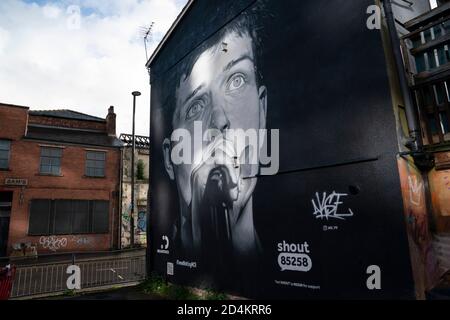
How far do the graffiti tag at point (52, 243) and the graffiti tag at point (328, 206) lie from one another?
2052cm

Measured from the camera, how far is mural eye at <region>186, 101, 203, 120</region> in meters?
10.1

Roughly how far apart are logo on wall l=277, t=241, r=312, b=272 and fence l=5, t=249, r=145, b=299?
7232mm

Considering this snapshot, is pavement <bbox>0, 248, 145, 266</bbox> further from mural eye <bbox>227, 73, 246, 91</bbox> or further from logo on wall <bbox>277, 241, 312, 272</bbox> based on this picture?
A: logo on wall <bbox>277, 241, 312, 272</bbox>

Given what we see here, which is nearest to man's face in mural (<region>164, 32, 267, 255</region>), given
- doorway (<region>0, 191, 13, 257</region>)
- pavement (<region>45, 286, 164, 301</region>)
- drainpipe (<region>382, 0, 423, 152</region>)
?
pavement (<region>45, 286, 164, 301</region>)

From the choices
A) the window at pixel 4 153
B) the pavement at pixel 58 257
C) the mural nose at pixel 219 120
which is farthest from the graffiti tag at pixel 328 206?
the window at pixel 4 153

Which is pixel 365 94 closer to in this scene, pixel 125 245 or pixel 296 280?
pixel 296 280

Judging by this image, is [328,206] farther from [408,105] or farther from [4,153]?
[4,153]

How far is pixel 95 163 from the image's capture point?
930 inches

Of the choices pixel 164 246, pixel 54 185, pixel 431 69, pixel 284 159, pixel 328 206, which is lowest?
pixel 164 246

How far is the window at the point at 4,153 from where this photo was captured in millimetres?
20672

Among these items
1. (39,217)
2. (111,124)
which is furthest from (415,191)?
(111,124)

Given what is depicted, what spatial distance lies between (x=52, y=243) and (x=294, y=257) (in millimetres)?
20054

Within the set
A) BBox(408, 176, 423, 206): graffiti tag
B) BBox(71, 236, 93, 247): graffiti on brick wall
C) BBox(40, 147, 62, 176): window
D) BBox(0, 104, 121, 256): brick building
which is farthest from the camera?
BBox(40, 147, 62, 176): window

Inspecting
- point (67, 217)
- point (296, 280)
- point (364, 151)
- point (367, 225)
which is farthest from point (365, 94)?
point (67, 217)
